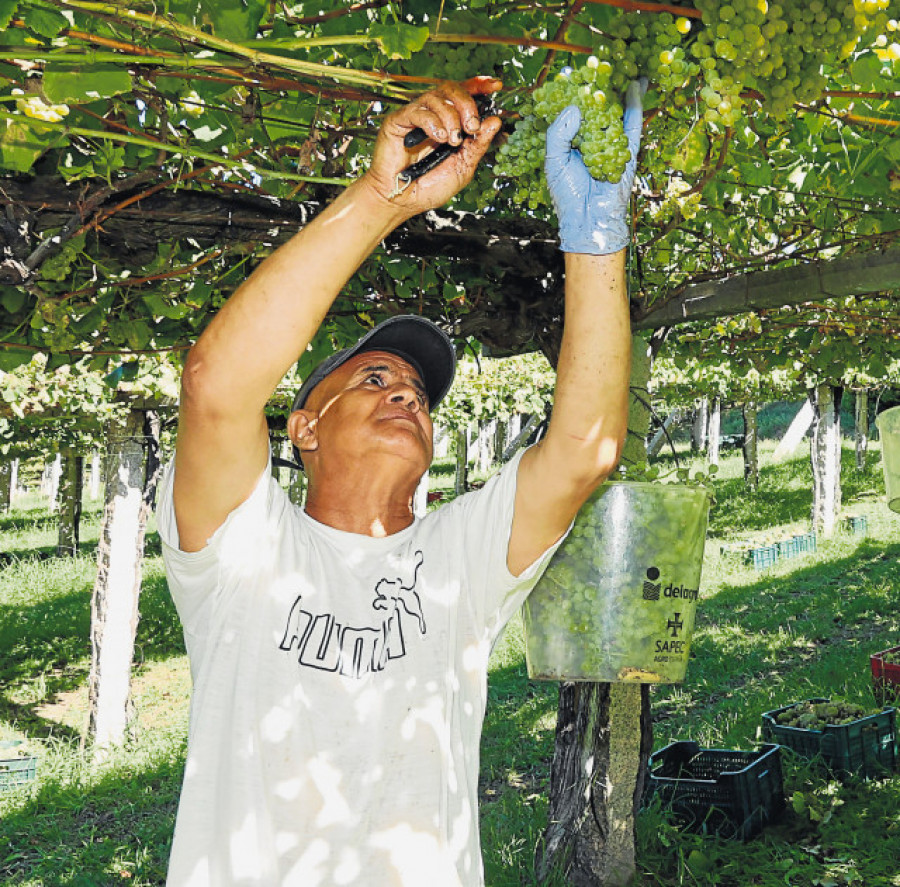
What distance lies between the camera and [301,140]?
263 centimetres

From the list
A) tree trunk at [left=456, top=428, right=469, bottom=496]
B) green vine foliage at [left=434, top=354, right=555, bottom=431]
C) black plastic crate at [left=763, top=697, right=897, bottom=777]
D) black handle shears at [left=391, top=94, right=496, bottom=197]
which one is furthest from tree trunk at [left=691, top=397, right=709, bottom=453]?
black handle shears at [left=391, top=94, right=496, bottom=197]

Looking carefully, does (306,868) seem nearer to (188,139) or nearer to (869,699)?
(188,139)

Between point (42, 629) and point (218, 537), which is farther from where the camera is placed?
point (42, 629)

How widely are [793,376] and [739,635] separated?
4.42 meters

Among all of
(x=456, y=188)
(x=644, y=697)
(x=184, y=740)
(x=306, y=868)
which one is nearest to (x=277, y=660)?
(x=306, y=868)

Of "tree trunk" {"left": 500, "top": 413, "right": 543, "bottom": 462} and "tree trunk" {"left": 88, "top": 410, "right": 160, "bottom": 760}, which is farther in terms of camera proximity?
"tree trunk" {"left": 88, "top": 410, "right": 160, "bottom": 760}

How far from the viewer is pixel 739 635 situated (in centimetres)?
928

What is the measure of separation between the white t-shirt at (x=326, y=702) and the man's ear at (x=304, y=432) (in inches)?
9.0

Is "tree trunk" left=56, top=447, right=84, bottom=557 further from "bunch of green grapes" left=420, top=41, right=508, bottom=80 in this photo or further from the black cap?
"bunch of green grapes" left=420, top=41, right=508, bottom=80

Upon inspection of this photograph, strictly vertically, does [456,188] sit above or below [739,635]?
above

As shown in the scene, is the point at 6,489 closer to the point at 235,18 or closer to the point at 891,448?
the point at 891,448

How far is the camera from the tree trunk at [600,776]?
373 cm

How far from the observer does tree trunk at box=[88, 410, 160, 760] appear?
714cm

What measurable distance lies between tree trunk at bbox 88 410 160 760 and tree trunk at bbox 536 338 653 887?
14.3 ft
